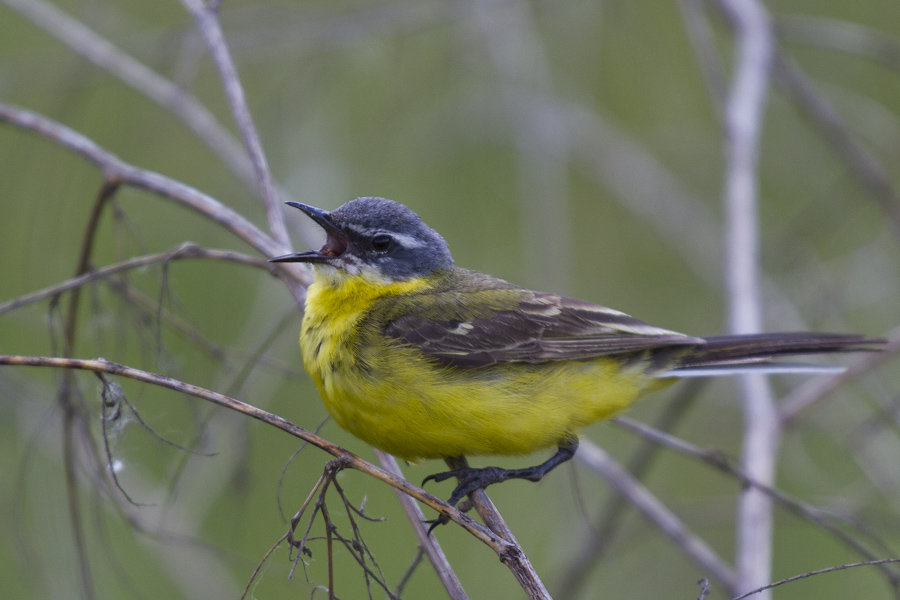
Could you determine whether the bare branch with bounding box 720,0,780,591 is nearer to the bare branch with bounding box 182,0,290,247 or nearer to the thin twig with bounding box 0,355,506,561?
the thin twig with bounding box 0,355,506,561

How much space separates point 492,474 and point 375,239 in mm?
1273

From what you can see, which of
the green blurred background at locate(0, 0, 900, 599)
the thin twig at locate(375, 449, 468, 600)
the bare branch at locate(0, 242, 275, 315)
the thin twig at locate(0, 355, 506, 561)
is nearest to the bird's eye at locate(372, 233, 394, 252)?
the green blurred background at locate(0, 0, 900, 599)

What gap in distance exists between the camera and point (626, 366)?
428 centimetres

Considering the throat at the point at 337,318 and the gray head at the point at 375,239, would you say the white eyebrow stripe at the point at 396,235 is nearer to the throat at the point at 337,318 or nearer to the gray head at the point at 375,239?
the gray head at the point at 375,239

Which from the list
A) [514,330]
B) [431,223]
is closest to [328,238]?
[514,330]

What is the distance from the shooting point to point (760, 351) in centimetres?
406

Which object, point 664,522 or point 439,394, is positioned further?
point 664,522

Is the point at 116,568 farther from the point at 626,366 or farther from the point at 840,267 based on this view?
the point at 840,267

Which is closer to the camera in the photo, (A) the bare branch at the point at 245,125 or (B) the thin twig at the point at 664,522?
(A) the bare branch at the point at 245,125

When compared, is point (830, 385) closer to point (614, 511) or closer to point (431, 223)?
point (614, 511)

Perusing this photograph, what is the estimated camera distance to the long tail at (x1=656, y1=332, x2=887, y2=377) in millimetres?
3916

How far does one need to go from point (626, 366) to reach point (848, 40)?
2.37 metres

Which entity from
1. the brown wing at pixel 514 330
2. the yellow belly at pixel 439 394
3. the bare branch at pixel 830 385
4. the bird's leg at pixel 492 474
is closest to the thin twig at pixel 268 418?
the bird's leg at pixel 492 474

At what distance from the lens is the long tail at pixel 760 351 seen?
3.92 m
